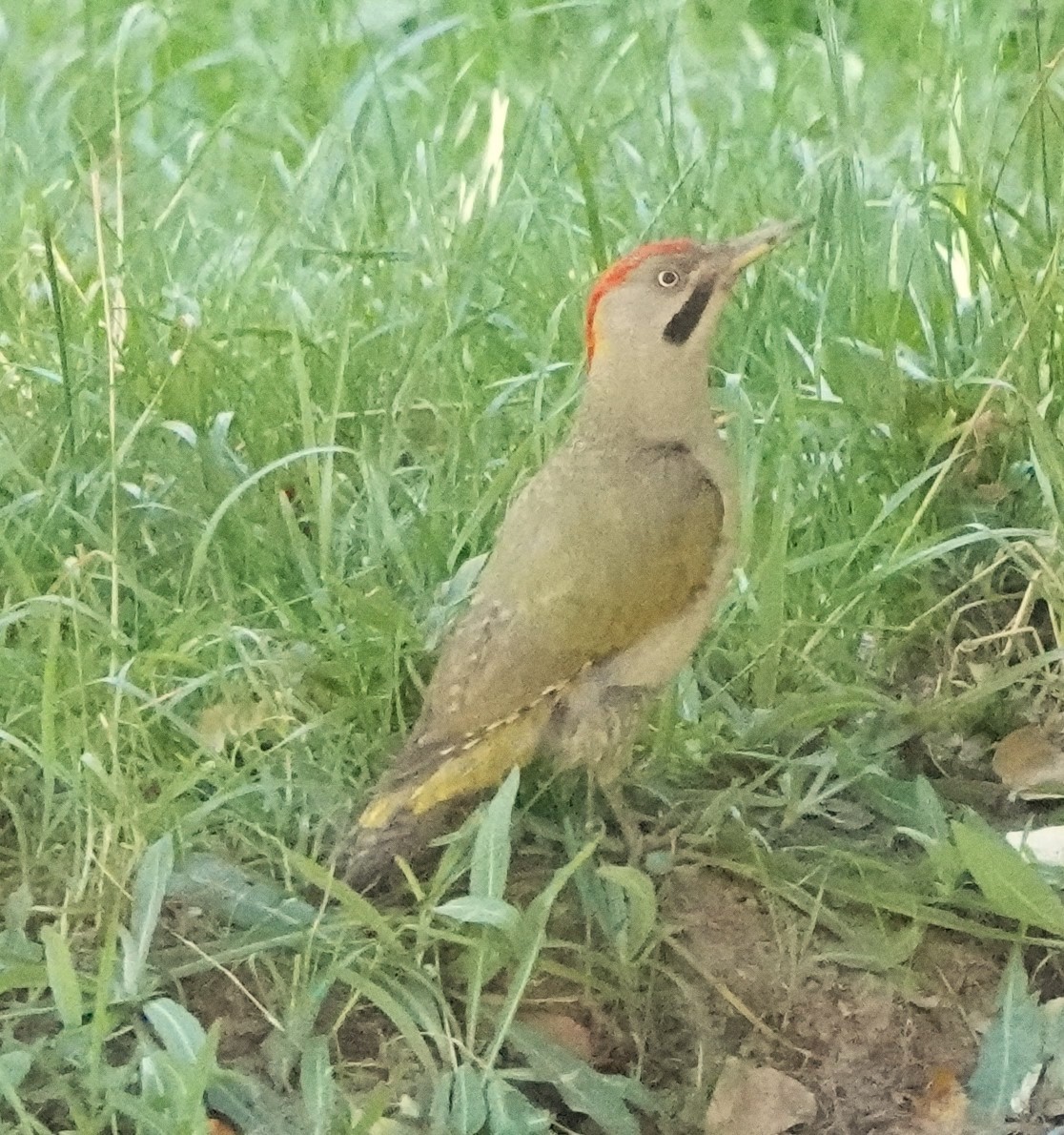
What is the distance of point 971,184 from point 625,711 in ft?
4.43

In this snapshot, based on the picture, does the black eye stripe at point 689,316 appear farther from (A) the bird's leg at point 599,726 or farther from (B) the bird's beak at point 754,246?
(A) the bird's leg at point 599,726

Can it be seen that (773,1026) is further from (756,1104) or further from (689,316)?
(689,316)

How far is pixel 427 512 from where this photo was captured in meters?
2.45

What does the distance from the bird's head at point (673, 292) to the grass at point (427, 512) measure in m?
0.47

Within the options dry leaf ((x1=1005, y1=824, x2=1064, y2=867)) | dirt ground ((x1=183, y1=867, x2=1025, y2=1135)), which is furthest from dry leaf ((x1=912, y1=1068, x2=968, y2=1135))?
dry leaf ((x1=1005, y1=824, x2=1064, y2=867))

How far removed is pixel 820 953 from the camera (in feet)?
6.47

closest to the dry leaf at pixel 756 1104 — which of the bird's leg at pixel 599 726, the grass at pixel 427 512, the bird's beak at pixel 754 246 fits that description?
the grass at pixel 427 512

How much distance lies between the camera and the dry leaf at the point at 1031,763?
7.13ft

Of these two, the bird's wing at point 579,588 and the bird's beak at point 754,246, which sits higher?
the bird's beak at point 754,246

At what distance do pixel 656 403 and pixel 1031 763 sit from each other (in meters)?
0.80

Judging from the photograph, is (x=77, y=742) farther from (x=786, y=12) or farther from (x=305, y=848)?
(x=786, y=12)

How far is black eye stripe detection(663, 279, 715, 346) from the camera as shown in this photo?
6.25 ft

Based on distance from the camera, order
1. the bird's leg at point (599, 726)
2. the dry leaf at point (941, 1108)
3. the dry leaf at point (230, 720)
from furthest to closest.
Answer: the dry leaf at point (230, 720)
the bird's leg at point (599, 726)
the dry leaf at point (941, 1108)

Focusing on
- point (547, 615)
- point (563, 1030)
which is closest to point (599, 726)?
point (547, 615)
